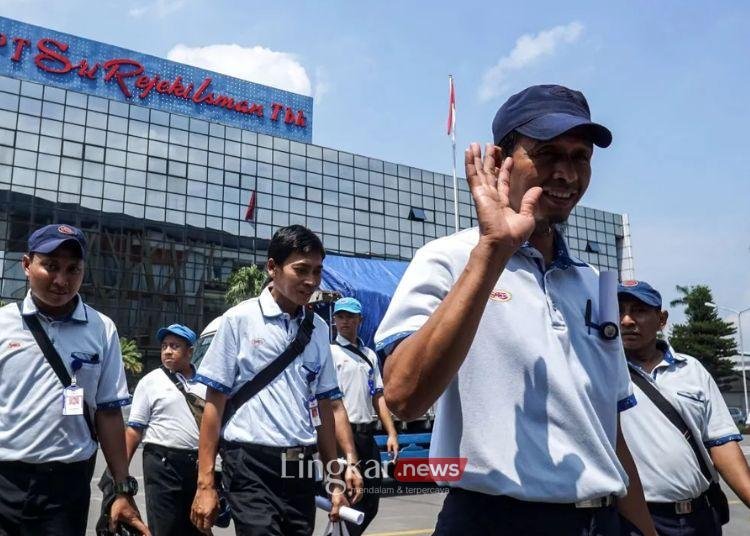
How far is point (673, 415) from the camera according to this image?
11.6 feet

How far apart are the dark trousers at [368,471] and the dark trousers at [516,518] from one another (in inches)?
177

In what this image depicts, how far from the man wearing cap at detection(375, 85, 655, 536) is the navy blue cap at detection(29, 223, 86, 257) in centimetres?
240

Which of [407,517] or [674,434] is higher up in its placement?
[674,434]

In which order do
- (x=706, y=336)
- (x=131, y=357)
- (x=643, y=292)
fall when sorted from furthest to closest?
(x=706, y=336), (x=131, y=357), (x=643, y=292)

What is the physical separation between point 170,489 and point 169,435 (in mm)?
420

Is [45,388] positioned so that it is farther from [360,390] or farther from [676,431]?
[360,390]

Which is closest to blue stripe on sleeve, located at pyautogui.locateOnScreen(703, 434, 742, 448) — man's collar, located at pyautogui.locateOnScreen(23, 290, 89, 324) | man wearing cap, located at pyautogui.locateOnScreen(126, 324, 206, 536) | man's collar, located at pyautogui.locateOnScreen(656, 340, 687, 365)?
man's collar, located at pyautogui.locateOnScreen(656, 340, 687, 365)

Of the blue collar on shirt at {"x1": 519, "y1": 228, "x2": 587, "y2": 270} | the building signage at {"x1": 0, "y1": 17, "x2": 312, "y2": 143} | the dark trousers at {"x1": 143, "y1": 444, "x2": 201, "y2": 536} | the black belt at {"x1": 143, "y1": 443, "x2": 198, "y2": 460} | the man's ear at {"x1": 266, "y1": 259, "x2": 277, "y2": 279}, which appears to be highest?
the building signage at {"x1": 0, "y1": 17, "x2": 312, "y2": 143}

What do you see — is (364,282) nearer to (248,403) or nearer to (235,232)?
(248,403)

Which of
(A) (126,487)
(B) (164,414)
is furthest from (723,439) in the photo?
(B) (164,414)

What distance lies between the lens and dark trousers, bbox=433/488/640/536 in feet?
5.44

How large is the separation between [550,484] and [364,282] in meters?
9.26

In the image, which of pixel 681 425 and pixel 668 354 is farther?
pixel 668 354

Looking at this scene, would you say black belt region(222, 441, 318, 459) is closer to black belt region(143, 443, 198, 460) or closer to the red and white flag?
black belt region(143, 443, 198, 460)
